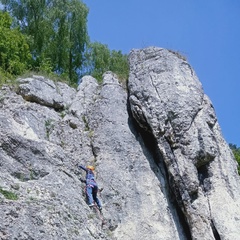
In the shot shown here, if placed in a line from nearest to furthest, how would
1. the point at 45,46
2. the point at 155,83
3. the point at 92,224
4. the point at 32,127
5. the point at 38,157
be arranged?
the point at 92,224 < the point at 38,157 < the point at 32,127 < the point at 155,83 < the point at 45,46

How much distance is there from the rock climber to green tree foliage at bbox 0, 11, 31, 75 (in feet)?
23.7

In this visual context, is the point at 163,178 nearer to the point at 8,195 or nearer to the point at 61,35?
the point at 8,195

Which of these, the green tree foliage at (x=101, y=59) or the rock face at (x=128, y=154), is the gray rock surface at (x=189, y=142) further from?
the green tree foliage at (x=101, y=59)

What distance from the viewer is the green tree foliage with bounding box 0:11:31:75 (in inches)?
772

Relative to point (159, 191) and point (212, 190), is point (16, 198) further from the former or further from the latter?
point (212, 190)

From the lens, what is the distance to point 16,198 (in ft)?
32.9

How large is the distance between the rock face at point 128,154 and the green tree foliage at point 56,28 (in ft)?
27.8

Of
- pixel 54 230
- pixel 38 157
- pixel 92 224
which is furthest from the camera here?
pixel 38 157

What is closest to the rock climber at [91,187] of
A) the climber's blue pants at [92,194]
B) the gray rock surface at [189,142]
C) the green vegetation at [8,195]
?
the climber's blue pants at [92,194]

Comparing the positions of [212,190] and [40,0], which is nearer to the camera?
[212,190]

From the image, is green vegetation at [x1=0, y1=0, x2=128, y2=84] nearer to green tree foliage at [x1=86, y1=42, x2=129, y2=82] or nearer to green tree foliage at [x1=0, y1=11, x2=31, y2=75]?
green tree foliage at [x1=86, y1=42, x2=129, y2=82]

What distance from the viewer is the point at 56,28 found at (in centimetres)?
2697

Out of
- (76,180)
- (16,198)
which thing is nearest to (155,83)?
(76,180)

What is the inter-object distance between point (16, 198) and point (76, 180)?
273 centimetres
